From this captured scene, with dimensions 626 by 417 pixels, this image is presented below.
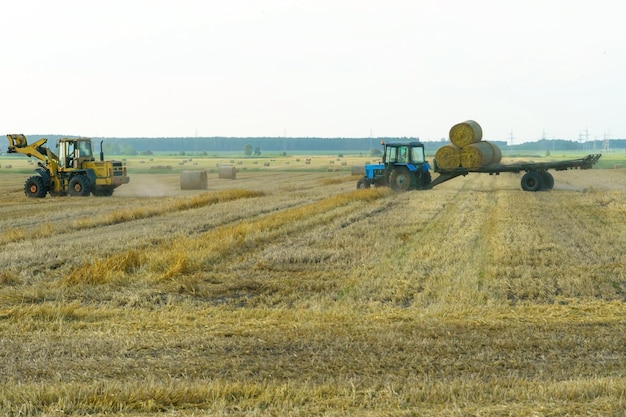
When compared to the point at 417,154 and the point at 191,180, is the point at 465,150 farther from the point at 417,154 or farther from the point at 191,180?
the point at 191,180

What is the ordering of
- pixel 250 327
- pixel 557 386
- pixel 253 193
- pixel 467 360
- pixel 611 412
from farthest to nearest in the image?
pixel 253 193 → pixel 250 327 → pixel 467 360 → pixel 557 386 → pixel 611 412

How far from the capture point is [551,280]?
11.1m

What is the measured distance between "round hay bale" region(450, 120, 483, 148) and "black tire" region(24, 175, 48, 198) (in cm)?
1537

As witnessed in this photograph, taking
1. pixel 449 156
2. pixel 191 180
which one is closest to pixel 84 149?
pixel 191 180

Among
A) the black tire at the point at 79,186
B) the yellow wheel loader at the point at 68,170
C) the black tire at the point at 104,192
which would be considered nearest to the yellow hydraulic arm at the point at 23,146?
the yellow wheel loader at the point at 68,170

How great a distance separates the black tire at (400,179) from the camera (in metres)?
30.6

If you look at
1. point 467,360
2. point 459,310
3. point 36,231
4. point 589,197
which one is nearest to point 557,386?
point 467,360

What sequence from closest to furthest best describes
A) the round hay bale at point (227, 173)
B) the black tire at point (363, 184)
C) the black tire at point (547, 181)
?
1. the black tire at point (547, 181)
2. the black tire at point (363, 184)
3. the round hay bale at point (227, 173)

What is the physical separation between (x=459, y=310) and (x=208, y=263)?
16.0 ft

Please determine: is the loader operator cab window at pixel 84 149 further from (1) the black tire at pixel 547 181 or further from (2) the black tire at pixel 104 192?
(1) the black tire at pixel 547 181

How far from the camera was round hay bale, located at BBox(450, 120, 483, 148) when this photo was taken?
30.0 m

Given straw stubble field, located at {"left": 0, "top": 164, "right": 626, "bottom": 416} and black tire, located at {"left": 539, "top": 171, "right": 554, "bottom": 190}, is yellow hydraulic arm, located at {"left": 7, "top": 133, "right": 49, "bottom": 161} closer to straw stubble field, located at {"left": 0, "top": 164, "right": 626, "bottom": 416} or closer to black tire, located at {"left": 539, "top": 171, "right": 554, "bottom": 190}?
straw stubble field, located at {"left": 0, "top": 164, "right": 626, "bottom": 416}

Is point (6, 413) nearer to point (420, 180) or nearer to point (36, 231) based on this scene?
point (36, 231)

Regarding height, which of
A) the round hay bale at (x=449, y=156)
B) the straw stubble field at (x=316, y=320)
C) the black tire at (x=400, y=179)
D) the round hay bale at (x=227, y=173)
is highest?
the round hay bale at (x=449, y=156)
